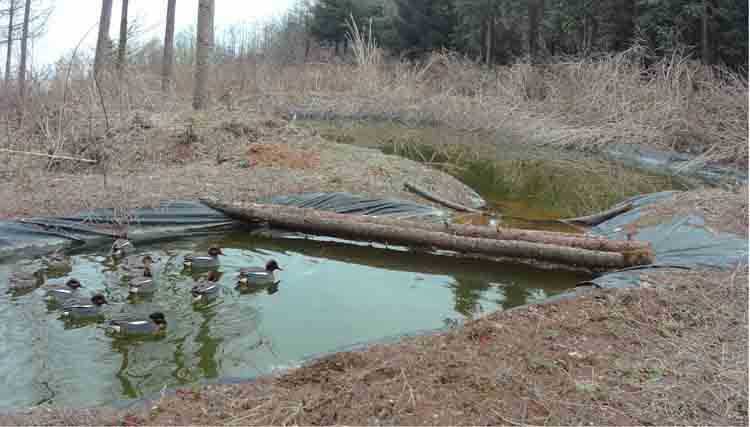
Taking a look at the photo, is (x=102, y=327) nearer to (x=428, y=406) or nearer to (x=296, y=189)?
(x=428, y=406)

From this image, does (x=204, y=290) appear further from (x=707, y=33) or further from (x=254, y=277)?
(x=707, y=33)

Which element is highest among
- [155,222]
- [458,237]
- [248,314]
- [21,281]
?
[458,237]

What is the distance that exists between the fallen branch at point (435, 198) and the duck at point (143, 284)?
4329 millimetres

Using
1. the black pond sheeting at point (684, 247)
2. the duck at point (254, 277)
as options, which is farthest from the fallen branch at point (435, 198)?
the duck at point (254, 277)

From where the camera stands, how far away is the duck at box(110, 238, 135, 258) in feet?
22.8

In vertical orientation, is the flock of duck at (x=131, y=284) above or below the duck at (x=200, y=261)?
below

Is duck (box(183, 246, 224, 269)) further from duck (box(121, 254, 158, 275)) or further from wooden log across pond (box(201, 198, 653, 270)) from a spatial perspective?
wooden log across pond (box(201, 198, 653, 270))

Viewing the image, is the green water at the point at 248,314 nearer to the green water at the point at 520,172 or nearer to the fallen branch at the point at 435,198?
the fallen branch at the point at 435,198

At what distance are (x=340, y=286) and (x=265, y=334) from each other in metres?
1.40

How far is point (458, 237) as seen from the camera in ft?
22.6

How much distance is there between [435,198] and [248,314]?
426 centimetres

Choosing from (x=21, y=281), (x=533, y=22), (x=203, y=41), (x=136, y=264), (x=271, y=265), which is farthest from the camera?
(x=533, y=22)

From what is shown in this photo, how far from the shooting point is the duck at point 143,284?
586 centimetres

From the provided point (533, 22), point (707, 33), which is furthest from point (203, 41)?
point (533, 22)
